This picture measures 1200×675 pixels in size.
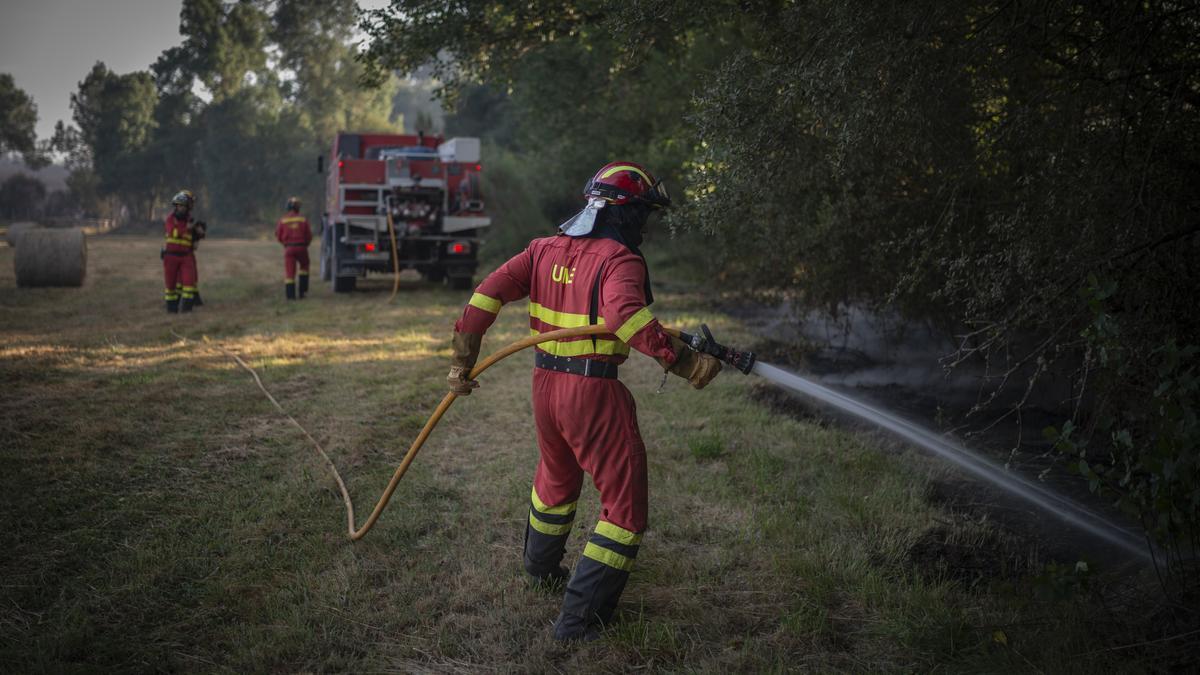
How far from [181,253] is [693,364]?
36.9 ft

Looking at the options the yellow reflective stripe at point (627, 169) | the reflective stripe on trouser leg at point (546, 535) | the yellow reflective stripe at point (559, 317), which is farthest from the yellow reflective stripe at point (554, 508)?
the yellow reflective stripe at point (627, 169)

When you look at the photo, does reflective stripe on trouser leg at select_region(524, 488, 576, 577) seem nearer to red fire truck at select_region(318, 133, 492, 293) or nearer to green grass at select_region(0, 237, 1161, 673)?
green grass at select_region(0, 237, 1161, 673)

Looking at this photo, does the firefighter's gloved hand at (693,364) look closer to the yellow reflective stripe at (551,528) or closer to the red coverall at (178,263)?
the yellow reflective stripe at (551,528)

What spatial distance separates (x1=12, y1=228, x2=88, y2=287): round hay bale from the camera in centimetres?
1532

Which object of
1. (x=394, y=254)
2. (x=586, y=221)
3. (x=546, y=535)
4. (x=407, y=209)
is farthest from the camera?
(x=407, y=209)

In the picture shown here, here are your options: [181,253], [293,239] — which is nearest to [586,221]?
[181,253]

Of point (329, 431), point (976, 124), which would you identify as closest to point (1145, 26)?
point (976, 124)

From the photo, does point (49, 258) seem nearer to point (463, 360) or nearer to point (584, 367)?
point (463, 360)

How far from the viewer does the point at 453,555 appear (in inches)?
181

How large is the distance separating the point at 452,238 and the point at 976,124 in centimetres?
1075

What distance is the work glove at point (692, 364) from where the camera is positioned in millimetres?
3582

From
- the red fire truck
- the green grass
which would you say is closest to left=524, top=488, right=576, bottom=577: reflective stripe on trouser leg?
the green grass

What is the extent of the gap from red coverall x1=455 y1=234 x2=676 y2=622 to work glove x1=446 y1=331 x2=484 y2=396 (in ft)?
0.15

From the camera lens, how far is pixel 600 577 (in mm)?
3631
